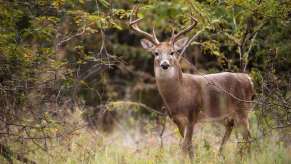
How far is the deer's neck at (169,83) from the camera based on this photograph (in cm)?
1041

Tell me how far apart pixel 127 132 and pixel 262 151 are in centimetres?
533

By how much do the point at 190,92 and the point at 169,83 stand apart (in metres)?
0.37

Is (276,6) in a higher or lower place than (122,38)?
higher

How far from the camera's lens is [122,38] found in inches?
745

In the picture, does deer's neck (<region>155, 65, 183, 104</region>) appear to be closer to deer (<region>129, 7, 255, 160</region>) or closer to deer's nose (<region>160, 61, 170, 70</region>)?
deer (<region>129, 7, 255, 160</region>)

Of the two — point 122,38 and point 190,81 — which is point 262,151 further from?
point 122,38

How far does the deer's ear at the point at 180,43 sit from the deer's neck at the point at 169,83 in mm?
338

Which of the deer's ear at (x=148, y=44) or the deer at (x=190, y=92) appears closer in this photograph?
the deer at (x=190, y=92)

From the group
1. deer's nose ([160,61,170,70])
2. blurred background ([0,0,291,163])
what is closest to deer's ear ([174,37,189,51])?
blurred background ([0,0,291,163])

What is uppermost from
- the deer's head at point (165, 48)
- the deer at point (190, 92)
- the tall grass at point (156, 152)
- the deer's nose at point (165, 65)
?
the deer's head at point (165, 48)

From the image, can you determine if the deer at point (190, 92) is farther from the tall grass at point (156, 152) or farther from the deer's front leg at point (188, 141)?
the tall grass at point (156, 152)

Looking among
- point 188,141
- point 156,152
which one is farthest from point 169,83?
point 156,152

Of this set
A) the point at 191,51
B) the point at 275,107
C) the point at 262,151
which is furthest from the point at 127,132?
the point at 275,107

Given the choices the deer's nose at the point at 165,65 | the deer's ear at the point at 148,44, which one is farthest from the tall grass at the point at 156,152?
the deer's ear at the point at 148,44
